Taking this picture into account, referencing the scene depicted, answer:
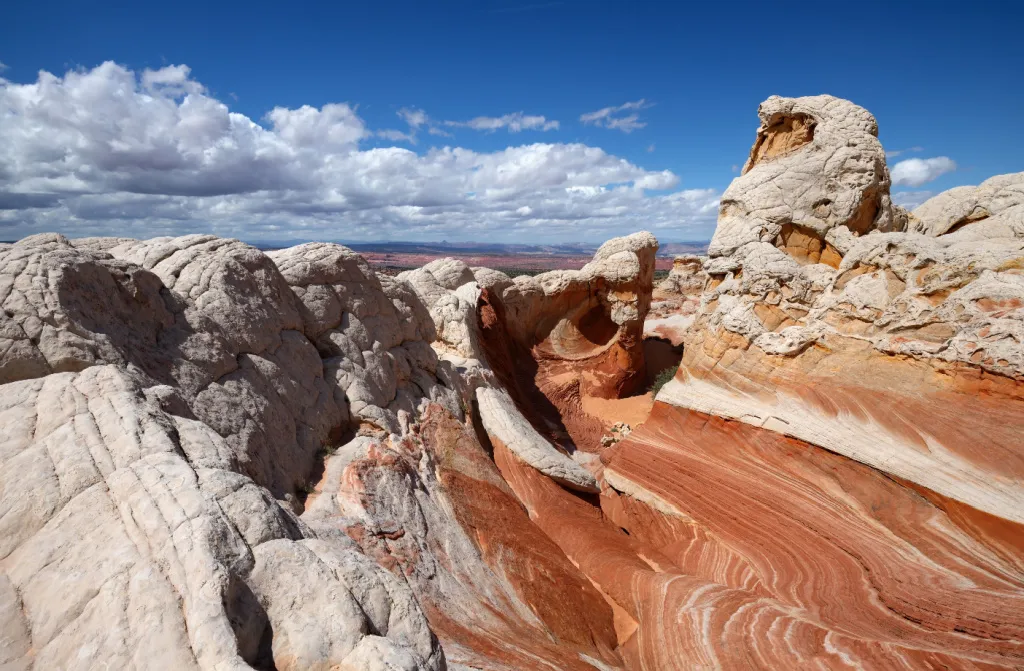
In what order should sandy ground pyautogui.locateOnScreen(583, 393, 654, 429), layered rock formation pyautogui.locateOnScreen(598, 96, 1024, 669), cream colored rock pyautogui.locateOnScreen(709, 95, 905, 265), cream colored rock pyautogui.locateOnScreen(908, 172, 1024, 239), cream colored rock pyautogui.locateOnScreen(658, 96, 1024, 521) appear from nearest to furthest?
layered rock formation pyautogui.locateOnScreen(598, 96, 1024, 669)
cream colored rock pyautogui.locateOnScreen(658, 96, 1024, 521)
cream colored rock pyautogui.locateOnScreen(908, 172, 1024, 239)
cream colored rock pyautogui.locateOnScreen(709, 95, 905, 265)
sandy ground pyautogui.locateOnScreen(583, 393, 654, 429)

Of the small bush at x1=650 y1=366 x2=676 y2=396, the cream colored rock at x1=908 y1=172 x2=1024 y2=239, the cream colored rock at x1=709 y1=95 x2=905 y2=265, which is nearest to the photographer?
the cream colored rock at x1=908 y1=172 x2=1024 y2=239

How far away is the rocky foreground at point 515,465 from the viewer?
325 centimetres

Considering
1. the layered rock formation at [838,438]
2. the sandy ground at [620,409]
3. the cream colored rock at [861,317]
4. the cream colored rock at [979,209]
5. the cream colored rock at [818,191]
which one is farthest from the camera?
the sandy ground at [620,409]

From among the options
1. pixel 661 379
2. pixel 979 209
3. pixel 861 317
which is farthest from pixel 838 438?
pixel 661 379

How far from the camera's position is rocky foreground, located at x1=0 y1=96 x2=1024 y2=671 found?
325 centimetres

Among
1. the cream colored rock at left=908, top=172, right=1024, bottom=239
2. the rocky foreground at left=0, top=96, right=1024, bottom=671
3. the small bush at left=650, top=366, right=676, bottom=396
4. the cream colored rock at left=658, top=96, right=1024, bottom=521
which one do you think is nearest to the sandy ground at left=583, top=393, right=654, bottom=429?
the small bush at left=650, top=366, right=676, bottom=396

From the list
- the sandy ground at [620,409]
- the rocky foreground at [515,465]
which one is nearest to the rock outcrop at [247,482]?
the rocky foreground at [515,465]

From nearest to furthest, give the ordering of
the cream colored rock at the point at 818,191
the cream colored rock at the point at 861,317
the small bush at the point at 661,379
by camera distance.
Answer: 1. the cream colored rock at the point at 861,317
2. the cream colored rock at the point at 818,191
3. the small bush at the point at 661,379

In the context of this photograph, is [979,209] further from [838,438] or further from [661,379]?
[661,379]

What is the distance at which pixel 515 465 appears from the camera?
9062 millimetres

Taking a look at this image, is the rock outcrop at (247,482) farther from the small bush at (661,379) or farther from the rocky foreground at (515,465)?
the small bush at (661,379)

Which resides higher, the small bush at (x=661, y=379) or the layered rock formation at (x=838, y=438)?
the layered rock formation at (x=838, y=438)

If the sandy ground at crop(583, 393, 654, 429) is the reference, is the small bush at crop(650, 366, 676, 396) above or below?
above

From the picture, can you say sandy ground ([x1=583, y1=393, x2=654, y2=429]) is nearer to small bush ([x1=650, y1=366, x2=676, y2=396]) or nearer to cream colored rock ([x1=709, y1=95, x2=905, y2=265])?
small bush ([x1=650, y1=366, x2=676, y2=396])
